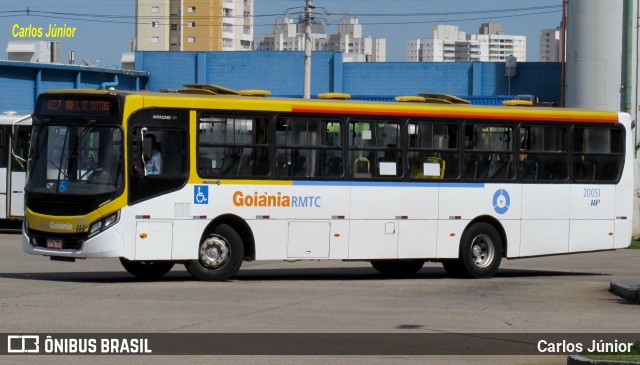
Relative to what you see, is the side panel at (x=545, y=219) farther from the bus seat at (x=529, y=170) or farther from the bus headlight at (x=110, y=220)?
the bus headlight at (x=110, y=220)

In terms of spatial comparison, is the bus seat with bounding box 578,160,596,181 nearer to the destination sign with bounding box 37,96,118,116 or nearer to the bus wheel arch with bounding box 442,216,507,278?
the bus wheel arch with bounding box 442,216,507,278

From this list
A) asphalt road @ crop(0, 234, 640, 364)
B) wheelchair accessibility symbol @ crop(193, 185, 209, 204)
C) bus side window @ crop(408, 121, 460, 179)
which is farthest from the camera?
bus side window @ crop(408, 121, 460, 179)

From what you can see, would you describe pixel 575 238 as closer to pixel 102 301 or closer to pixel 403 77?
pixel 102 301

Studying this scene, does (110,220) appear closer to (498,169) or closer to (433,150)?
(433,150)

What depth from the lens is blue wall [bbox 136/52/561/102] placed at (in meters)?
64.8

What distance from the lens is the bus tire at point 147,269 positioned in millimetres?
20406

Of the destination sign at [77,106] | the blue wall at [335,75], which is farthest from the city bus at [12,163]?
the blue wall at [335,75]

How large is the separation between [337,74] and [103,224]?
156 ft

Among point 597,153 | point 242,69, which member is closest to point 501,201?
point 597,153

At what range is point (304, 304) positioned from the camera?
16578 mm

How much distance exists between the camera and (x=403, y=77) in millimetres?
66438

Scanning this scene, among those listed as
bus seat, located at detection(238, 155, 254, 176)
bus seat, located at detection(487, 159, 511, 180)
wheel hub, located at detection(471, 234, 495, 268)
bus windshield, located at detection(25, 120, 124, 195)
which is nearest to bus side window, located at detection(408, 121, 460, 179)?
bus seat, located at detection(487, 159, 511, 180)

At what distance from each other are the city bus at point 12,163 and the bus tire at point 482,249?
1664 cm

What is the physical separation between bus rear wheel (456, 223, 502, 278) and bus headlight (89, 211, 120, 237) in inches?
247
